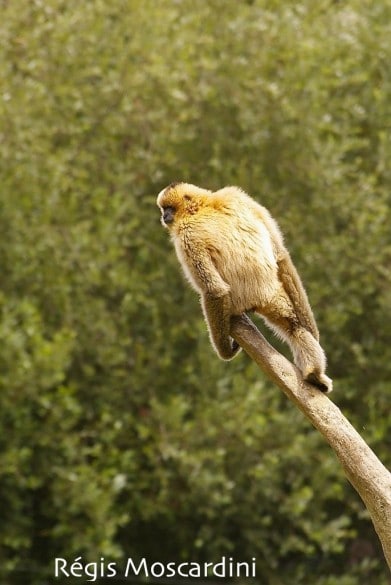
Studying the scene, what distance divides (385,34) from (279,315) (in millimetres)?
7976

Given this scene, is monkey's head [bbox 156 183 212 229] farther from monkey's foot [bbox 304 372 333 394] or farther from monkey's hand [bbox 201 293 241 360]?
monkey's foot [bbox 304 372 333 394]

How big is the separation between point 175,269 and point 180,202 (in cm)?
618

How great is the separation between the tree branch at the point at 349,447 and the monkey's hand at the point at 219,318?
0.50m

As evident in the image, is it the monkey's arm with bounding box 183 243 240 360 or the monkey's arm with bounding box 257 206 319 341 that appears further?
the monkey's arm with bounding box 257 206 319 341

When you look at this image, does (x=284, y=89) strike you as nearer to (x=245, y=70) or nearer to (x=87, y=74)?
(x=245, y=70)

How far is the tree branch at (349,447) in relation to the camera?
502 cm

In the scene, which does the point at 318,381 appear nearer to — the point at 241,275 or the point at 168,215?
the point at 241,275

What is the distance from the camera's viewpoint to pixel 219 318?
5.79m

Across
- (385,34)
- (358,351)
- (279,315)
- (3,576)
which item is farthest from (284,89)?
(279,315)

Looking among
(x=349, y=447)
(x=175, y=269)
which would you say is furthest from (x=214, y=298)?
(x=175, y=269)

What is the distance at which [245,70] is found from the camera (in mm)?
12539

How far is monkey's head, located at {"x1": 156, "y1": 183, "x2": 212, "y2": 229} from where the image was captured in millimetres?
6309

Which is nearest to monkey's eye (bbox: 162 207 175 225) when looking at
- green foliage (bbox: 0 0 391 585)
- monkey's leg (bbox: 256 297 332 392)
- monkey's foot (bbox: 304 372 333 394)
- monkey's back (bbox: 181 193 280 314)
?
monkey's back (bbox: 181 193 280 314)

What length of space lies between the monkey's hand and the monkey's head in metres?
0.65
